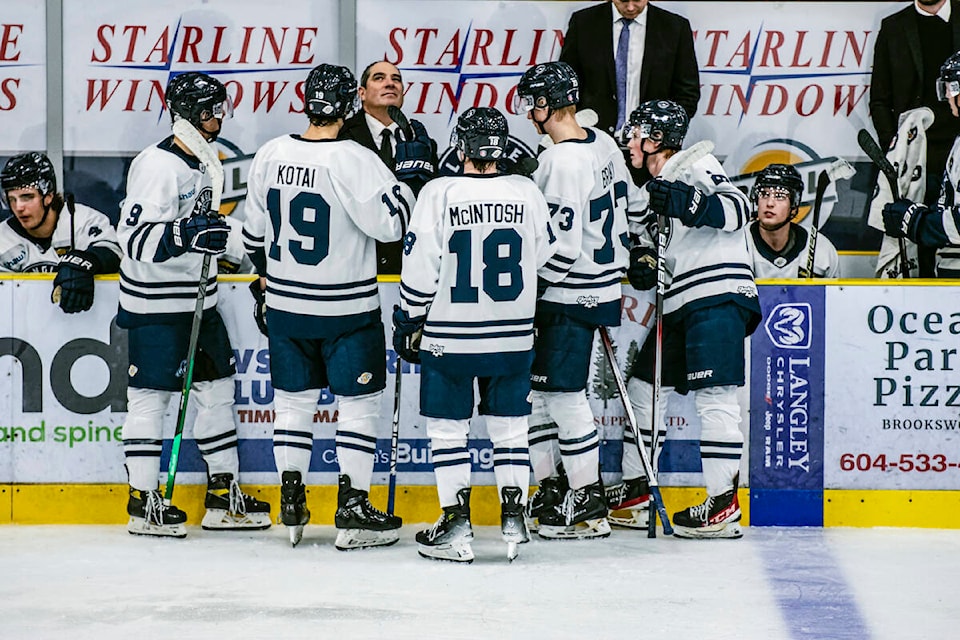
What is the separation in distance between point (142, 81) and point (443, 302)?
2.66 meters

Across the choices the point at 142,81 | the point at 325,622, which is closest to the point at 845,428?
the point at 325,622

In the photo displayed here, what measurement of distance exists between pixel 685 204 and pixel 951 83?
124cm

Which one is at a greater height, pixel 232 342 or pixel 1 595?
pixel 232 342

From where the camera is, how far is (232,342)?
4965 millimetres

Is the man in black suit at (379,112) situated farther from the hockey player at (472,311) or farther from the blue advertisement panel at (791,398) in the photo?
the blue advertisement panel at (791,398)

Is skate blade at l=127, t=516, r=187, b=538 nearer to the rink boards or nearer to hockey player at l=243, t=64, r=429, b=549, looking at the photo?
the rink boards

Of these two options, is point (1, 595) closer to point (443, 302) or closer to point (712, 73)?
point (443, 302)

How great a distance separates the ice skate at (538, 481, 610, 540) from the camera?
15.5ft

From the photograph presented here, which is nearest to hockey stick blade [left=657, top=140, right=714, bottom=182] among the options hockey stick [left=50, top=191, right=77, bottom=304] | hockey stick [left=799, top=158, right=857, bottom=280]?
hockey stick [left=799, top=158, right=857, bottom=280]

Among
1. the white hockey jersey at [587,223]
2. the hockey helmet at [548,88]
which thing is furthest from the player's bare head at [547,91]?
the white hockey jersey at [587,223]

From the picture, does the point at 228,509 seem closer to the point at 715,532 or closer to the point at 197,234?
the point at 197,234

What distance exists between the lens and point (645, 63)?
18.5 feet

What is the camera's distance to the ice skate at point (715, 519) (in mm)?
4727

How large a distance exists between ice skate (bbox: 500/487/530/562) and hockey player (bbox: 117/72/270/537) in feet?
3.22
